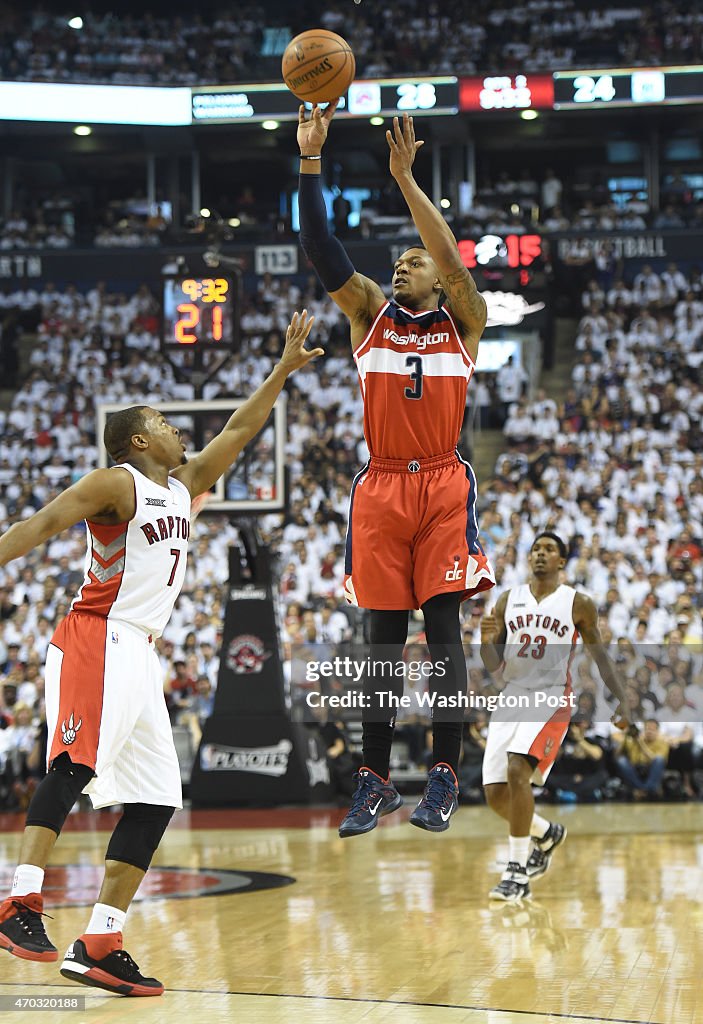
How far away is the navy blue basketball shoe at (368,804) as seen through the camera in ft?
16.1

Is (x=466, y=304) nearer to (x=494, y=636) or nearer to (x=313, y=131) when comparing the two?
(x=313, y=131)

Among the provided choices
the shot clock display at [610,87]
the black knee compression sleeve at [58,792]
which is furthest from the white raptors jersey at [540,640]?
the shot clock display at [610,87]

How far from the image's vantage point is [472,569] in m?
5.34

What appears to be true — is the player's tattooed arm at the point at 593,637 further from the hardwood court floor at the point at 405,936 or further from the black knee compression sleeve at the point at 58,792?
the black knee compression sleeve at the point at 58,792

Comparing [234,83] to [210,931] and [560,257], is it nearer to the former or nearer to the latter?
[560,257]

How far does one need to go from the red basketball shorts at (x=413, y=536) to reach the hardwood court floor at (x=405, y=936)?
61.6 inches

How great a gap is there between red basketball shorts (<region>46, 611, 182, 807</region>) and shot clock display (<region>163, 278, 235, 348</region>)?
7.28 meters

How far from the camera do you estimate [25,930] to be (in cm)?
495

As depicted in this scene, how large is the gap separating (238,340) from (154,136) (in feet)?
46.9

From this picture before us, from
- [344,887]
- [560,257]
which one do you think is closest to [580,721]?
[344,887]

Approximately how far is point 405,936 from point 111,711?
225 centimetres

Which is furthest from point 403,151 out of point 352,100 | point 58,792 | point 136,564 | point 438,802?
point 352,100

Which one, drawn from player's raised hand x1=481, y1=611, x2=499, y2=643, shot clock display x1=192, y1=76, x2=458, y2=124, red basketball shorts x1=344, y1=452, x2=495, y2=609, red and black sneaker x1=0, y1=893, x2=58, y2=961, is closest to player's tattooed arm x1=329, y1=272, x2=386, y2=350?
red basketball shorts x1=344, y1=452, x2=495, y2=609

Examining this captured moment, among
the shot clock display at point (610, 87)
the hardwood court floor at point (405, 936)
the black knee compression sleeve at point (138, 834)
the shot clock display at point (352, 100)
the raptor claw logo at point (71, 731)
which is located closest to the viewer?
the hardwood court floor at point (405, 936)
